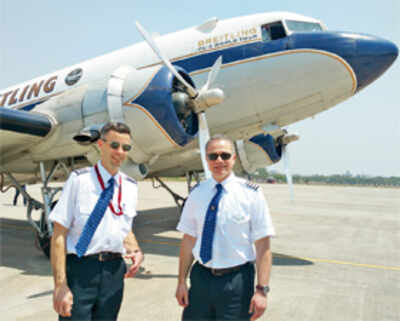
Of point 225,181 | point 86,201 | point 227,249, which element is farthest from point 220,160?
point 86,201

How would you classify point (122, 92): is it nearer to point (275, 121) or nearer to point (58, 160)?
point (58, 160)

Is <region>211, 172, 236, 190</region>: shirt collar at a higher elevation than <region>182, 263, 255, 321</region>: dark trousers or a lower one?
higher

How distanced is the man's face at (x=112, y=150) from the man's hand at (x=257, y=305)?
4.63 feet

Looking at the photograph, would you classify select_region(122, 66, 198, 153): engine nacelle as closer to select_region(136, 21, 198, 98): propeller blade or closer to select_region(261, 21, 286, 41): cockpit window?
select_region(136, 21, 198, 98): propeller blade

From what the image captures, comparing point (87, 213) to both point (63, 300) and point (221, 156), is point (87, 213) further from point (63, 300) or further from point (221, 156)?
point (221, 156)

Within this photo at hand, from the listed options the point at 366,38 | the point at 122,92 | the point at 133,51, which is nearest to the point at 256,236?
the point at 122,92

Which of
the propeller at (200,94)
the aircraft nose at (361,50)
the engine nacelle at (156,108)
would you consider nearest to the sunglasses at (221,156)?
the propeller at (200,94)

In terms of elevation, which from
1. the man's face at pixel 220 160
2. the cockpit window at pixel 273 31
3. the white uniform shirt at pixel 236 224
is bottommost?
the white uniform shirt at pixel 236 224

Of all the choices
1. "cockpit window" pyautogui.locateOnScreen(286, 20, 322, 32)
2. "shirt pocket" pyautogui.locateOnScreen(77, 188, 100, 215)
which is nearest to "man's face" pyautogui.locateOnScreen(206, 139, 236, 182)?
"shirt pocket" pyautogui.locateOnScreen(77, 188, 100, 215)

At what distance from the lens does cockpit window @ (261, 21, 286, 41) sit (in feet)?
23.2

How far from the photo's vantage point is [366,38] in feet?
21.7

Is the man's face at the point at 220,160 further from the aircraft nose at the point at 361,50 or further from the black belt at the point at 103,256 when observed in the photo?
the aircraft nose at the point at 361,50

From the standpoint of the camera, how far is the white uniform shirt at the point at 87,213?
2.33 metres

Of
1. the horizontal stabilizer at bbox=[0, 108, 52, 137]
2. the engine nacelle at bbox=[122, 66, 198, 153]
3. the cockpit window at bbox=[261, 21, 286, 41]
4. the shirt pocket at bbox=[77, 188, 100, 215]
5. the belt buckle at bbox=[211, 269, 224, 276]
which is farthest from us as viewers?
the cockpit window at bbox=[261, 21, 286, 41]
